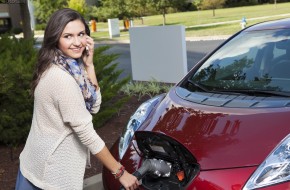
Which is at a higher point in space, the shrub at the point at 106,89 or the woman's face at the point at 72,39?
the woman's face at the point at 72,39

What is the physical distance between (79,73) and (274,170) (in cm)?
109

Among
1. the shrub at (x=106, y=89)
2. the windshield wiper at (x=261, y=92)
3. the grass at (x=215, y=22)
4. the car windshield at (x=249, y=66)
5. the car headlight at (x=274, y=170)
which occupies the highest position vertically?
the car windshield at (x=249, y=66)

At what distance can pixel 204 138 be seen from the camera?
2.45m

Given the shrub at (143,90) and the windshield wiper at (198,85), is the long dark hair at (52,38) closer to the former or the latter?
the windshield wiper at (198,85)

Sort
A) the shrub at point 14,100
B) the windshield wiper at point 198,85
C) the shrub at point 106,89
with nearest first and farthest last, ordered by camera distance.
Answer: the windshield wiper at point 198,85 → the shrub at point 14,100 → the shrub at point 106,89

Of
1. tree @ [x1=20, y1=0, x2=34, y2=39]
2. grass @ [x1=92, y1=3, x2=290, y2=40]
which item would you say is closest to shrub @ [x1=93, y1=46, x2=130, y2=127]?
tree @ [x1=20, y1=0, x2=34, y2=39]

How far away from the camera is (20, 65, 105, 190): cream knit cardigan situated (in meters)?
2.06

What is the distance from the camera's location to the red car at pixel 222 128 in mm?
2188

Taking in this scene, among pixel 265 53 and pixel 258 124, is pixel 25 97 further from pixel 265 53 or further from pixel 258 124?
pixel 258 124

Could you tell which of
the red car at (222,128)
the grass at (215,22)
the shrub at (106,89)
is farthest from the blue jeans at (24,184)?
the grass at (215,22)

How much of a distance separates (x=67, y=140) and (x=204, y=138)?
0.79 metres

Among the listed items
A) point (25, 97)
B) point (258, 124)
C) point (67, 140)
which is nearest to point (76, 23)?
point (67, 140)

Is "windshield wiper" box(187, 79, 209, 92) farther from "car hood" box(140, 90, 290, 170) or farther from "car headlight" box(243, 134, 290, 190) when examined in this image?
"car headlight" box(243, 134, 290, 190)

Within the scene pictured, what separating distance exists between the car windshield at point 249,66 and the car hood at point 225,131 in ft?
1.46
